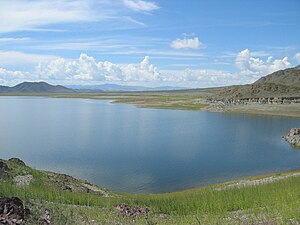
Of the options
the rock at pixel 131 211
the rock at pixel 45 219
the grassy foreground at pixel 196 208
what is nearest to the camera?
the rock at pixel 45 219

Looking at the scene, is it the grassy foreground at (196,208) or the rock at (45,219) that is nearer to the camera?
the rock at (45,219)

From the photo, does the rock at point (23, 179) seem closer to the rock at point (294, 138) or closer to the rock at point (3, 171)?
the rock at point (3, 171)

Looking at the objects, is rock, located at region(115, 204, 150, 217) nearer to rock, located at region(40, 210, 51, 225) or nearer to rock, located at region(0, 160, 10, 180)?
rock, located at region(40, 210, 51, 225)

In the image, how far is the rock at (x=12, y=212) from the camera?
29.3 feet

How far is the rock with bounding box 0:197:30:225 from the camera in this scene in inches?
351

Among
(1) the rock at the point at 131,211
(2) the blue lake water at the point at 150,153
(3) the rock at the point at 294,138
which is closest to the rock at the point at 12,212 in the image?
(1) the rock at the point at 131,211

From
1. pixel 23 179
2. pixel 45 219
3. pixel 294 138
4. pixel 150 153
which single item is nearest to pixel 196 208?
pixel 45 219

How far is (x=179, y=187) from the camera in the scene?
28.7 meters

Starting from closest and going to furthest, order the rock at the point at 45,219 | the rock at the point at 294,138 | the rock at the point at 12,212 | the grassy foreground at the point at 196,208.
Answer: the rock at the point at 12,212, the rock at the point at 45,219, the grassy foreground at the point at 196,208, the rock at the point at 294,138

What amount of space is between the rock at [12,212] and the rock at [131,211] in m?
2.95

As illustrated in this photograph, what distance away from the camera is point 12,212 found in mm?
9281

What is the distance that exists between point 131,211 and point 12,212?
3.75 meters

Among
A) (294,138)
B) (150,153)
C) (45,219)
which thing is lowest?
(150,153)

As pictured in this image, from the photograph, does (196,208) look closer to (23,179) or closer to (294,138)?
(23,179)
